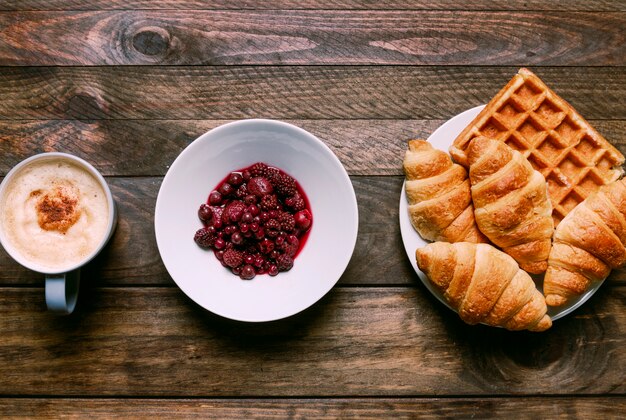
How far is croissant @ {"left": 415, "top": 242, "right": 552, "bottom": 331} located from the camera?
1306 mm

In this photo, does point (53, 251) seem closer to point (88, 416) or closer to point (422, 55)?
point (88, 416)

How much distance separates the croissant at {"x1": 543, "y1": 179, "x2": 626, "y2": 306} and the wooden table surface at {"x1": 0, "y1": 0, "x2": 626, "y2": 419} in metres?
0.23

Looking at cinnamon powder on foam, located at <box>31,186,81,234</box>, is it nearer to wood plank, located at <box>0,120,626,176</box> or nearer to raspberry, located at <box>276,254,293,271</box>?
wood plank, located at <box>0,120,626,176</box>

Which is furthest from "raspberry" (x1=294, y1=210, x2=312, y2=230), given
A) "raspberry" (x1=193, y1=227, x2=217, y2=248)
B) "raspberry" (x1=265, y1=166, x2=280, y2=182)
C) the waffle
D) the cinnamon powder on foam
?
the cinnamon powder on foam

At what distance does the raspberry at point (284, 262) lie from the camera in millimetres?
1350

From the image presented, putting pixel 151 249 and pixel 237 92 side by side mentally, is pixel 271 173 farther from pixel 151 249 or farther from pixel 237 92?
pixel 151 249

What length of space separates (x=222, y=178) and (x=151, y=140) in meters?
0.27

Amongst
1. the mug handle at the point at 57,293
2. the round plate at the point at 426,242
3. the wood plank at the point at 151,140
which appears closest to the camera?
the mug handle at the point at 57,293

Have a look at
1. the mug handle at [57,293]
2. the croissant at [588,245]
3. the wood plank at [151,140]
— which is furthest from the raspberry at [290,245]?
the croissant at [588,245]

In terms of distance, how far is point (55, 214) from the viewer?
4.25 ft

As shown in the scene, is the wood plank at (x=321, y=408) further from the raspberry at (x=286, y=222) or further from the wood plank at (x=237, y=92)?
the wood plank at (x=237, y=92)

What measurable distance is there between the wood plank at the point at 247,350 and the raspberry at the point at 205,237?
0.22 metres

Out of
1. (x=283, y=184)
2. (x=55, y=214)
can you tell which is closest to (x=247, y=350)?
(x=283, y=184)

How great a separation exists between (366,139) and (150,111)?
64 cm
